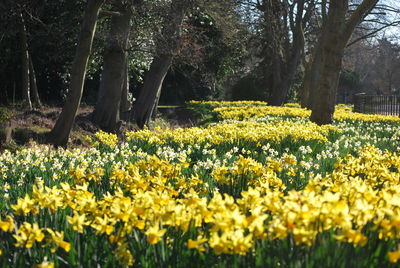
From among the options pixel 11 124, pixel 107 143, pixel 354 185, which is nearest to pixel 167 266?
pixel 354 185

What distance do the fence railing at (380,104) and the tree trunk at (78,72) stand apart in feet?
57.1

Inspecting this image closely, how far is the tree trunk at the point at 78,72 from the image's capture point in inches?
370

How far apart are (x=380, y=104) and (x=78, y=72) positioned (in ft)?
59.5

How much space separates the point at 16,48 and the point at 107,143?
1273 centimetres

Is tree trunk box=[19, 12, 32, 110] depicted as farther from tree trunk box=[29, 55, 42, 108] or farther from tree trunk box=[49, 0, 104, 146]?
tree trunk box=[49, 0, 104, 146]

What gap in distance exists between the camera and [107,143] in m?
7.13

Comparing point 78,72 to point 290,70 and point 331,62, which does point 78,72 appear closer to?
point 331,62

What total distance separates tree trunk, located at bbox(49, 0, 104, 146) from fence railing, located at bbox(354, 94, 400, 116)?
17.4m

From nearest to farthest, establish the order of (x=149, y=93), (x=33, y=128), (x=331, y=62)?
(x=33, y=128)
(x=331, y=62)
(x=149, y=93)

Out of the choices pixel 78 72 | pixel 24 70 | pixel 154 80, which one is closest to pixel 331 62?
pixel 154 80

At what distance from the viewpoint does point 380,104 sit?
23.8 metres

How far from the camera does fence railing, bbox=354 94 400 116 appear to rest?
23.0 meters

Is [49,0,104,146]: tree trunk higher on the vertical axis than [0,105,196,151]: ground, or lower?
higher

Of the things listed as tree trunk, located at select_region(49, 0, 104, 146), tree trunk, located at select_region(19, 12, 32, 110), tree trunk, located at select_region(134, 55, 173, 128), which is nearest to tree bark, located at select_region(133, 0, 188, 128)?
tree trunk, located at select_region(134, 55, 173, 128)
